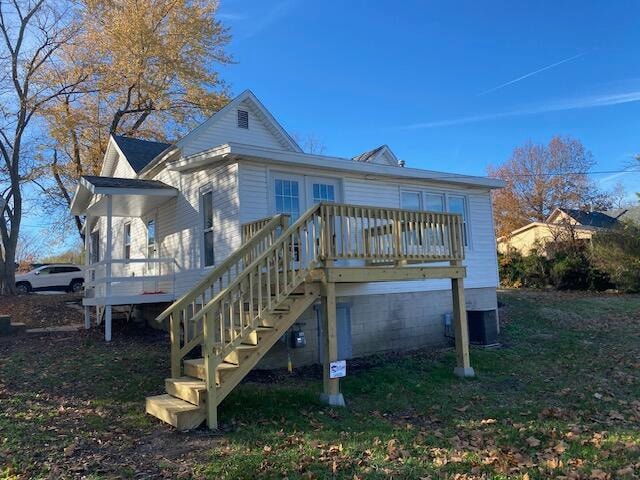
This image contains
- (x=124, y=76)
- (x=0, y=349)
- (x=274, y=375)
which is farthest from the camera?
(x=124, y=76)

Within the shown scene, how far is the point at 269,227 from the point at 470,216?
6.71m

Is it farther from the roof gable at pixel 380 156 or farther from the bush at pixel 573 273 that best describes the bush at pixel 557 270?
the roof gable at pixel 380 156

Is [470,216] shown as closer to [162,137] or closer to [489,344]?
[489,344]

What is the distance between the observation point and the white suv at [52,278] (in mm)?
24453

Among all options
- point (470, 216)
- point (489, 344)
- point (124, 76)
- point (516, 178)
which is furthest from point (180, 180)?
point (516, 178)

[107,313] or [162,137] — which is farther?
[162,137]

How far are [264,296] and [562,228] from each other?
963 inches

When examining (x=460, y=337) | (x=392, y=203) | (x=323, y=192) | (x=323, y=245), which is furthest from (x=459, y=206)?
(x=323, y=245)

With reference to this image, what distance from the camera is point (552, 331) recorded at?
1291cm

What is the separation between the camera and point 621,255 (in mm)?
20594

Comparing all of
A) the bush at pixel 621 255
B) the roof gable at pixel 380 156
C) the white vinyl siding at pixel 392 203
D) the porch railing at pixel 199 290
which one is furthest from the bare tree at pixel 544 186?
the porch railing at pixel 199 290

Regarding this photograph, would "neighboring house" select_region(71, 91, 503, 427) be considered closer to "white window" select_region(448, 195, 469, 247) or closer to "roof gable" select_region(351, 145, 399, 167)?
"white window" select_region(448, 195, 469, 247)

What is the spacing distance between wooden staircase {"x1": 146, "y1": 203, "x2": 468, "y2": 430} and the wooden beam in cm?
5

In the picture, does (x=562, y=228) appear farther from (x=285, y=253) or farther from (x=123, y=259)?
(x=285, y=253)
